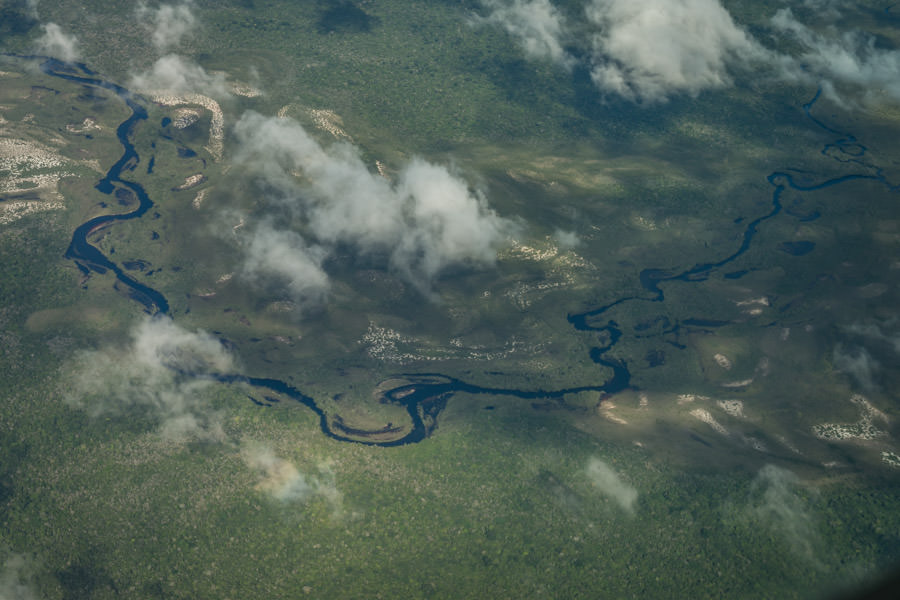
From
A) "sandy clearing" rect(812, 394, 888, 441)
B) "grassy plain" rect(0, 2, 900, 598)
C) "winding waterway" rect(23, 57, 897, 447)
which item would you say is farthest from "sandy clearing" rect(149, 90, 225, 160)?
"sandy clearing" rect(812, 394, 888, 441)

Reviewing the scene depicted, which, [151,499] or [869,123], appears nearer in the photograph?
[151,499]

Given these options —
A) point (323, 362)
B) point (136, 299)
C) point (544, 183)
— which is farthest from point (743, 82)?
point (136, 299)

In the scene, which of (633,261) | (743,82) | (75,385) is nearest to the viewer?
(75,385)

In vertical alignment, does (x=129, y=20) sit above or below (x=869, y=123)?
below

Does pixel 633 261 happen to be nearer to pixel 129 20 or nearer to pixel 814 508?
pixel 814 508

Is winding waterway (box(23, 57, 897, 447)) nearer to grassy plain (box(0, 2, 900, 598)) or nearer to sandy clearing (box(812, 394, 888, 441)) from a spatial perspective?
grassy plain (box(0, 2, 900, 598))

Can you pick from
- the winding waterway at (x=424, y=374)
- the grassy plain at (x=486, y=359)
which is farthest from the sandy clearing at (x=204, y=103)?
the winding waterway at (x=424, y=374)

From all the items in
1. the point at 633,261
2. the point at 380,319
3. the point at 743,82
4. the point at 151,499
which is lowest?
the point at 151,499

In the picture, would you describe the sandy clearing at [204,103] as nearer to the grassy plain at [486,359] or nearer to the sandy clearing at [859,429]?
the grassy plain at [486,359]
